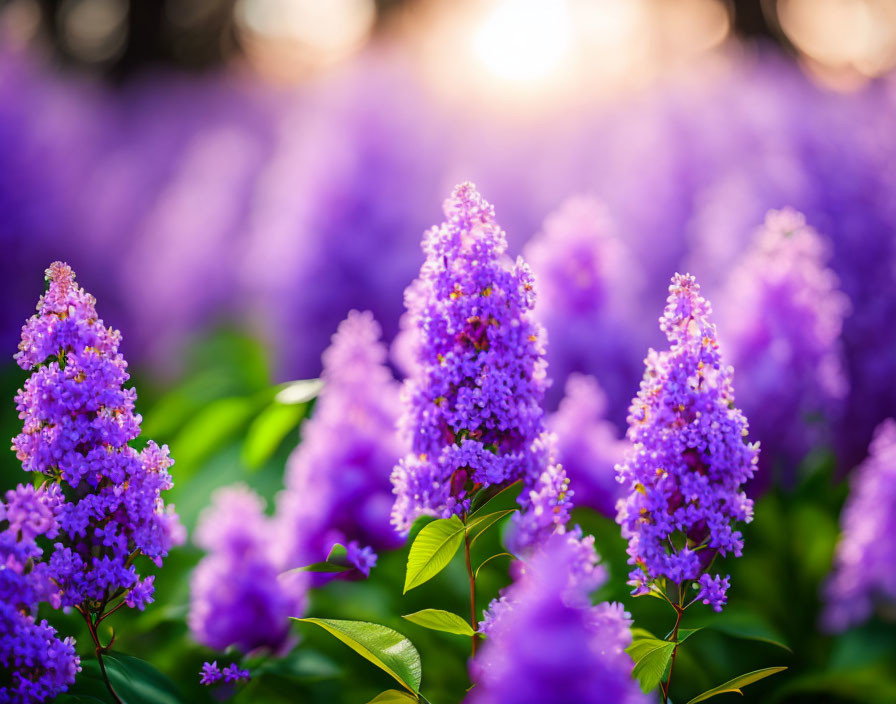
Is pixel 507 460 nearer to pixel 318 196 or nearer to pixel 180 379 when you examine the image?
pixel 318 196

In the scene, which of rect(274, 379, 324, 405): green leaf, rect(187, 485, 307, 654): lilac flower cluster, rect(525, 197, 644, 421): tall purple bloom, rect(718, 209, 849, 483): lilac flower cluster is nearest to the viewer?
rect(187, 485, 307, 654): lilac flower cluster

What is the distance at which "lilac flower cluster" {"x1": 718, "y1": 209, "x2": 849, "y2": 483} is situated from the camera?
7.68 feet

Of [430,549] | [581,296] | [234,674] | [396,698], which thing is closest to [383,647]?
[396,698]

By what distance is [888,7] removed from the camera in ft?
24.6

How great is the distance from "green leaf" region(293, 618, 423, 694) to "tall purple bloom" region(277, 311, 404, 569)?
462 mm

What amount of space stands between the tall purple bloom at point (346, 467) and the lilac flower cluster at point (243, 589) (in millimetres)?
66

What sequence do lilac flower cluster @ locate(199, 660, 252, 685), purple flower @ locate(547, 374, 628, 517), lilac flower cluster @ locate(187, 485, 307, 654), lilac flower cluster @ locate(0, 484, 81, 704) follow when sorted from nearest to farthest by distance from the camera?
lilac flower cluster @ locate(0, 484, 81, 704) → lilac flower cluster @ locate(199, 660, 252, 685) → lilac flower cluster @ locate(187, 485, 307, 654) → purple flower @ locate(547, 374, 628, 517)

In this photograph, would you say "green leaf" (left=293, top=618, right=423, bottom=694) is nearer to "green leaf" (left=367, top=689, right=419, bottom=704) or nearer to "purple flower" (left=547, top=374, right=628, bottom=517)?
"green leaf" (left=367, top=689, right=419, bottom=704)

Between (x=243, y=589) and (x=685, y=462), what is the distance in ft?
3.22

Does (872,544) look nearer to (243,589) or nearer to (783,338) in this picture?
(783,338)

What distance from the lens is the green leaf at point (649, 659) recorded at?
3.85 feet

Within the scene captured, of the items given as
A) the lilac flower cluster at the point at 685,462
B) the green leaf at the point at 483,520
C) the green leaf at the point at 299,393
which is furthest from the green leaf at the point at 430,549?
the green leaf at the point at 299,393

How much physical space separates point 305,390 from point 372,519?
368 millimetres

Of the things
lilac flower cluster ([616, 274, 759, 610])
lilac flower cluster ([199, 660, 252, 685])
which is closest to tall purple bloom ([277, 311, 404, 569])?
lilac flower cluster ([199, 660, 252, 685])
